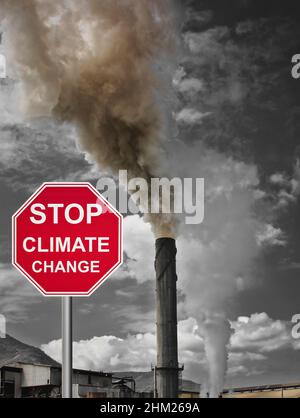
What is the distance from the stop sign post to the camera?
498 cm

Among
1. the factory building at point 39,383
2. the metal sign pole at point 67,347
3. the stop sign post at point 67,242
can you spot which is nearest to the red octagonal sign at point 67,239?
the stop sign post at point 67,242

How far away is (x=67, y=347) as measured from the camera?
5.08m

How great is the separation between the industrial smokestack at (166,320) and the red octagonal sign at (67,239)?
40.6 m

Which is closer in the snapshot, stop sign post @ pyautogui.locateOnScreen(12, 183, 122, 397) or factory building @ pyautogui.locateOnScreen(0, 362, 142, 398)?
stop sign post @ pyautogui.locateOnScreen(12, 183, 122, 397)

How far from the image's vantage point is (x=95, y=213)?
5.07 meters

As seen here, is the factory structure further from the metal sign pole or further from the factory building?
the metal sign pole

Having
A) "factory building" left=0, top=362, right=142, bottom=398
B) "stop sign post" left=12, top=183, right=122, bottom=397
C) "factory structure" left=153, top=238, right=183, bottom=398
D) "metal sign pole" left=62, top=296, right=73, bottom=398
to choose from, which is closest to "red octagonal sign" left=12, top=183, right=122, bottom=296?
"stop sign post" left=12, top=183, right=122, bottom=397

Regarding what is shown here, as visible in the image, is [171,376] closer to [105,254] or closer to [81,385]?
[81,385]

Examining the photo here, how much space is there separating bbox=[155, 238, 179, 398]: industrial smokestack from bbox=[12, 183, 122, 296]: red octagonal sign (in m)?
40.6
